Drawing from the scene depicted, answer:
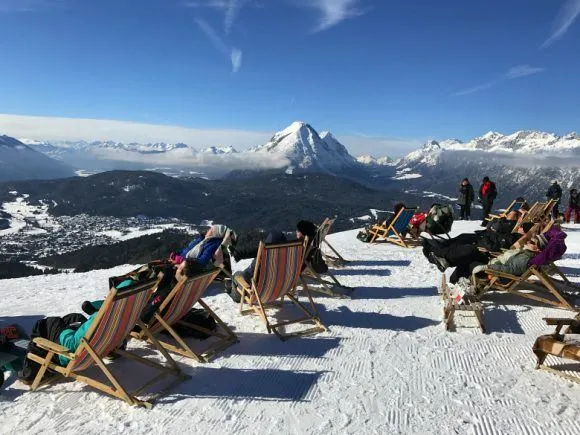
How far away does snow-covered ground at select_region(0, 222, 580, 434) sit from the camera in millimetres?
4250

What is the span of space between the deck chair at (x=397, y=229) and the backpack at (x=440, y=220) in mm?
584

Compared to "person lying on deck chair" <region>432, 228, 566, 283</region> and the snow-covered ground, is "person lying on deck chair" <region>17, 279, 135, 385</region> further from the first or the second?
"person lying on deck chair" <region>432, 228, 566, 283</region>

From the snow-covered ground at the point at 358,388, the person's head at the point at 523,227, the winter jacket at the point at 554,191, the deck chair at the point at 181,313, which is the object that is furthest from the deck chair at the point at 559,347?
the winter jacket at the point at 554,191

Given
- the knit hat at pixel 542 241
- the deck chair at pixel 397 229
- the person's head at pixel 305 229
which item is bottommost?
the deck chair at pixel 397 229

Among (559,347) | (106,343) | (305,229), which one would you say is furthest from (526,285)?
(106,343)

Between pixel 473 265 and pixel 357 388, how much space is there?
3.92 m

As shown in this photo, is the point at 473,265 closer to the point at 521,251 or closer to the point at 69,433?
the point at 521,251

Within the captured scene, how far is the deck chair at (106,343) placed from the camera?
439 cm

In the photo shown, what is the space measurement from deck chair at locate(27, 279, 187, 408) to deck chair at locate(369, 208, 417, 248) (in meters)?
10.1

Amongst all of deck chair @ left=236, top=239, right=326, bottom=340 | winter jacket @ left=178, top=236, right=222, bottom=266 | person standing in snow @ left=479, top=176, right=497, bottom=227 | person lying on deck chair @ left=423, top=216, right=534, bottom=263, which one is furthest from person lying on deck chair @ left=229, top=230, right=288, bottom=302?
person standing in snow @ left=479, top=176, right=497, bottom=227

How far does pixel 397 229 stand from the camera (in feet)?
46.4

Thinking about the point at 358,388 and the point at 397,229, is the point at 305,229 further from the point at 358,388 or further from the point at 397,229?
the point at 397,229

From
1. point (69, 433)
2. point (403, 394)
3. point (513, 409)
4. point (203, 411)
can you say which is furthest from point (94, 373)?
point (513, 409)

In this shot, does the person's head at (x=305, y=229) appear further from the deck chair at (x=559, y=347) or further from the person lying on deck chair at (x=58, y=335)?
the deck chair at (x=559, y=347)
